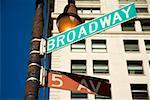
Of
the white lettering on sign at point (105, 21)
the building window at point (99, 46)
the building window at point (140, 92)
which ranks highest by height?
the building window at point (99, 46)

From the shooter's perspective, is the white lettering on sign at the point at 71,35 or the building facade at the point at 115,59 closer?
the white lettering on sign at the point at 71,35

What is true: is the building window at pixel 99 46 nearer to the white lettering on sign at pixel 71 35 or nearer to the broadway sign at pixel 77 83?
the broadway sign at pixel 77 83

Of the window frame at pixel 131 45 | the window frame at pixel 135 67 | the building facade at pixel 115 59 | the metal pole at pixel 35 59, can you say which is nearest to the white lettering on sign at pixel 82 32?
the metal pole at pixel 35 59

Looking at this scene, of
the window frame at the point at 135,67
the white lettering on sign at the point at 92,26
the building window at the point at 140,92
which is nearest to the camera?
the white lettering on sign at the point at 92,26

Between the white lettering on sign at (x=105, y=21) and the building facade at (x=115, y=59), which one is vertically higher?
the building facade at (x=115, y=59)

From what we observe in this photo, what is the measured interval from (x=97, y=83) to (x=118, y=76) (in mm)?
23155

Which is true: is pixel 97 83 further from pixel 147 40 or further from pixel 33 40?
pixel 147 40

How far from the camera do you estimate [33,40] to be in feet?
18.6

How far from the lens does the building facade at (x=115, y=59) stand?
27.3 metres

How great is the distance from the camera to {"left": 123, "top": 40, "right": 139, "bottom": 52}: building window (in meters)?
31.3

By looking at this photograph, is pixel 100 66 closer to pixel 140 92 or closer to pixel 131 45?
pixel 140 92

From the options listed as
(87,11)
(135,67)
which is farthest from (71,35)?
(87,11)

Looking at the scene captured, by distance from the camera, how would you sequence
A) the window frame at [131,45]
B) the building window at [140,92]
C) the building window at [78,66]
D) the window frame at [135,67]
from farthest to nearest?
1. the window frame at [131,45]
2. the window frame at [135,67]
3. the building window at [78,66]
4. the building window at [140,92]

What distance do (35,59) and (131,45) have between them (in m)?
27.0
